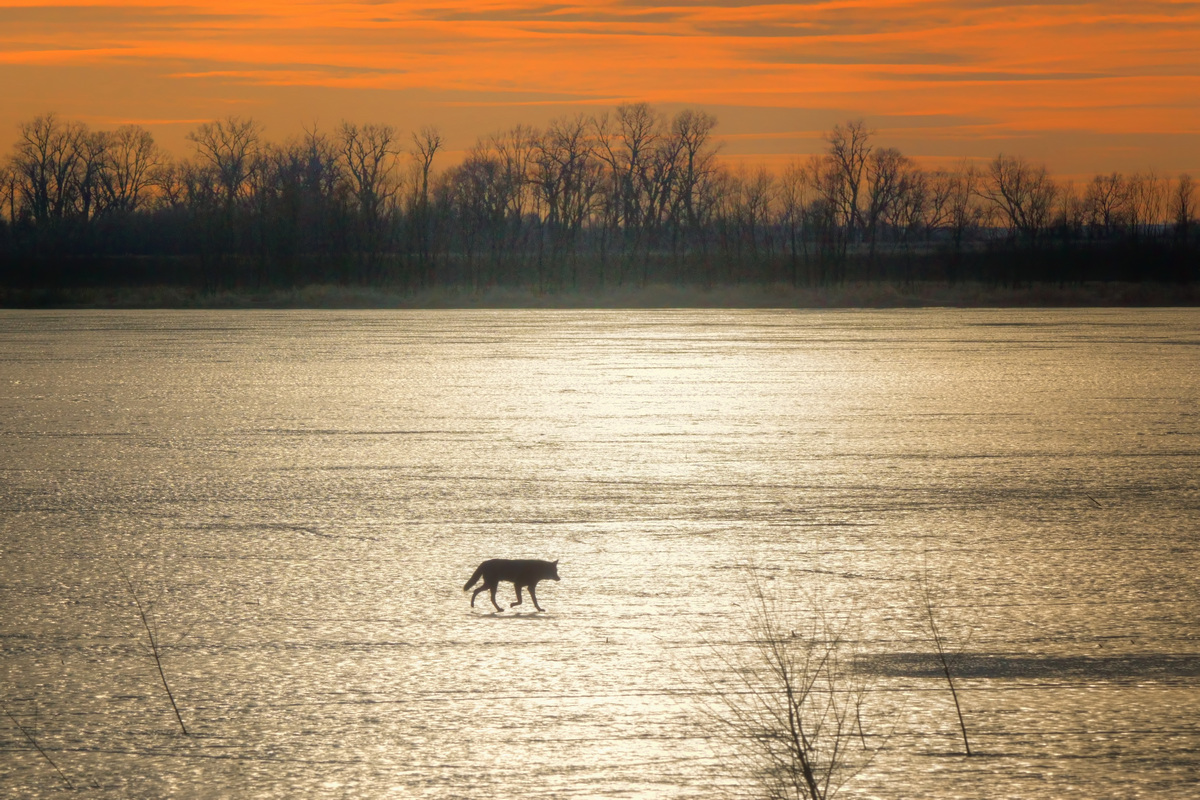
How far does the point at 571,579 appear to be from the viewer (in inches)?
252

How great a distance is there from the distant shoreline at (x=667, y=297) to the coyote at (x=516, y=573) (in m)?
40.6

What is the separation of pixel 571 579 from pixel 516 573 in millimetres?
744

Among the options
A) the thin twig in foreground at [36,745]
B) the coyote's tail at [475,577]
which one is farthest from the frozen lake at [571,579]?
the coyote's tail at [475,577]

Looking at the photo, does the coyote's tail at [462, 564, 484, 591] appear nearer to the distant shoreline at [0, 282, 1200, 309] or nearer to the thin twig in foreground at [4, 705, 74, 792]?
the thin twig in foreground at [4, 705, 74, 792]

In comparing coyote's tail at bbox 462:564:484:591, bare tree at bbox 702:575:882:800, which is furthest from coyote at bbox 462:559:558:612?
bare tree at bbox 702:575:882:800

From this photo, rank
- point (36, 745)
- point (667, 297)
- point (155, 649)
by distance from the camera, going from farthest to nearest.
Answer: point (667, 297) → point (155, 649) → point (36, 745)

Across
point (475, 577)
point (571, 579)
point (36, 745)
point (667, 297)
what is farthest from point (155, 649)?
point (667, 297)

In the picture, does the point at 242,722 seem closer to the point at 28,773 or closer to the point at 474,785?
the point at 28,773

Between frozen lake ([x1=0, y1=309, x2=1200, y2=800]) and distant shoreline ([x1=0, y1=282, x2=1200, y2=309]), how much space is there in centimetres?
3184

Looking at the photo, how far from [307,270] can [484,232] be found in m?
26.4

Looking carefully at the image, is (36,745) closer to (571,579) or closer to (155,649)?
(155,649)

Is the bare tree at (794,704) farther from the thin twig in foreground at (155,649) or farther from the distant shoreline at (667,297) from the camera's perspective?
the distant shoreline at (667,297)

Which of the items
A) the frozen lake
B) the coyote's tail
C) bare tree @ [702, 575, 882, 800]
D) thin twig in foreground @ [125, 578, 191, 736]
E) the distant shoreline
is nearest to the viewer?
bare tree @ [702, 575, 882, 800]

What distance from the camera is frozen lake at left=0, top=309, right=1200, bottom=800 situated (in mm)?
4148
